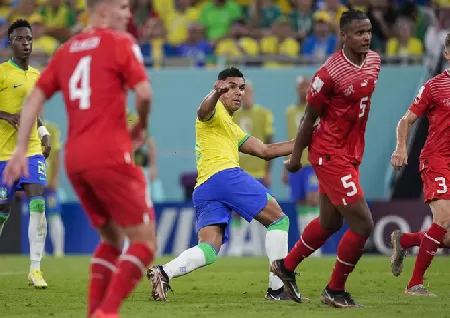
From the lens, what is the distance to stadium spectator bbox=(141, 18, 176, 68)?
21.6 m

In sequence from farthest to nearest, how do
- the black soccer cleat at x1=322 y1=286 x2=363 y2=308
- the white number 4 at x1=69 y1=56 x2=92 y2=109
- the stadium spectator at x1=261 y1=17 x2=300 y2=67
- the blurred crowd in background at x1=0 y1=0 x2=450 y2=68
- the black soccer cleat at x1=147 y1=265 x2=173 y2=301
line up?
the stadium spectator at x1=261 y1=17 x2=300 y2=67, the blurred crowd in background at x1=0 y1=0 x2=450 y2=68, the black soccer cleat at x1=147 y1=265 x2=173 y2=301, the black soccer cleat at x1=322 y1=286 x2=363 y2=308, the white number 4 at x1=69 y1=56 x2=92 y2=109

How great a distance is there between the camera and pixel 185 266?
10125mm

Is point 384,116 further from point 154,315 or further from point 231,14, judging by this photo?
point 154,315

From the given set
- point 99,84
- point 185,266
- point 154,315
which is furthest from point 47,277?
point 99,84

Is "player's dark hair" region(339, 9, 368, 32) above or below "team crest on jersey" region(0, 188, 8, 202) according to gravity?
above

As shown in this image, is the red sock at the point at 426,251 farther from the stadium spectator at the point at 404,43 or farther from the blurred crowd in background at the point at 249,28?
the stadium spectator at the point at 404,43

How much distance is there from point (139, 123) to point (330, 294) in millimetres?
3015

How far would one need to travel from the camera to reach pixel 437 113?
35.5ft

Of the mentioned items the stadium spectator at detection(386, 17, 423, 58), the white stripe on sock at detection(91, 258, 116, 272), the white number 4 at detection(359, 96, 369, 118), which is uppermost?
the white number 4 at detection(359, 96, 369, 118)

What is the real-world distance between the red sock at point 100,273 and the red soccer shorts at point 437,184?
4478 millimetres

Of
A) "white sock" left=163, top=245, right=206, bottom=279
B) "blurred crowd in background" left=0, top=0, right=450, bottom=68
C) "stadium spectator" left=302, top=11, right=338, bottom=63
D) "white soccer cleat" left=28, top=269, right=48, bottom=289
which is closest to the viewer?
"white sock" left=163, top=245, right=206, bottom=279

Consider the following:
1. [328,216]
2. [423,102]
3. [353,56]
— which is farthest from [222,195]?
[423,102]

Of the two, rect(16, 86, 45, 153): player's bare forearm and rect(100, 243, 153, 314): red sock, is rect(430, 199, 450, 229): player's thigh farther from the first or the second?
rect(16, 86, 45, 153): player's bare forearm

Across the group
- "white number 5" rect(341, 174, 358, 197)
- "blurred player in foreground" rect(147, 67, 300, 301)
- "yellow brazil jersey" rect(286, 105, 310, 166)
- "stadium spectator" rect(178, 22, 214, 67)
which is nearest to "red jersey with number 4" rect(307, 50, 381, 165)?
"white number 5" rect(341, 174, 358, 197)
